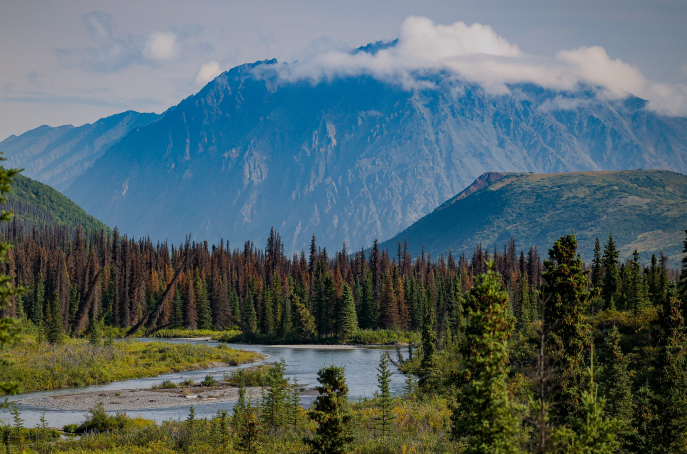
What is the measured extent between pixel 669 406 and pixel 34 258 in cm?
16415

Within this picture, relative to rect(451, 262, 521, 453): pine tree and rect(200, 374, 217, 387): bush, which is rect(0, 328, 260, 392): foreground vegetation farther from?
rect(451, 262, 521, 453): pine tree

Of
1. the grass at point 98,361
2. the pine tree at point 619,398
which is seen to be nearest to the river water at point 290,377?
the grass at point 98,361

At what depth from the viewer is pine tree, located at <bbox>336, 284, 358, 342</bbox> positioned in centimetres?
12331

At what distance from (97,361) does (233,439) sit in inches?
1706

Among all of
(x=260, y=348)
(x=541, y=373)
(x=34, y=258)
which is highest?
(x=34, y=258)

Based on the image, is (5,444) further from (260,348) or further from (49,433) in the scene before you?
(260,348)

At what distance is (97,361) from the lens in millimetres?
73250

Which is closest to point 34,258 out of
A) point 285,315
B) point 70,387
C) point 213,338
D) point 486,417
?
point 213,338

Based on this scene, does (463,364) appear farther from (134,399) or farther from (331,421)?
(134,399)

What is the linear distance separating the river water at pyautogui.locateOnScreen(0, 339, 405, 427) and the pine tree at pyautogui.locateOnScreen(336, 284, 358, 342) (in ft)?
27.9

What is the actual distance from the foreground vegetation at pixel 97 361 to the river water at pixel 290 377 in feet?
6.94

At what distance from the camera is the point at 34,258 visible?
16512 cm

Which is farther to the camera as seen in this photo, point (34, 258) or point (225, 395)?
point (34, 258)

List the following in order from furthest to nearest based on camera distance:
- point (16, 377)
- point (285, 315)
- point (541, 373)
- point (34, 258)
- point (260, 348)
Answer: point (34, 258)
point (285, 315)
point (260, 348)
point (16, 377)
point (541, 373)
